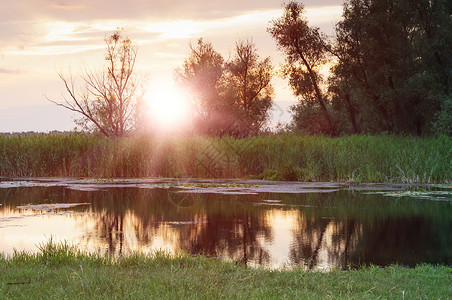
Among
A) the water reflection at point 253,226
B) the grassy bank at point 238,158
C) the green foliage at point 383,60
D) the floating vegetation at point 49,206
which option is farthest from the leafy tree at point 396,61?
the floating vegetation at point 49,206

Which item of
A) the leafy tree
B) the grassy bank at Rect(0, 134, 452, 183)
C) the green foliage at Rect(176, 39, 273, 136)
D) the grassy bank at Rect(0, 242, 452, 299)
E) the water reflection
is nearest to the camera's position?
the grassy bank at Rect(0, 242, 452, 299)

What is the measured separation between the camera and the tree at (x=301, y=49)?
50906 mm

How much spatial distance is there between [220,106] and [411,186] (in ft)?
136

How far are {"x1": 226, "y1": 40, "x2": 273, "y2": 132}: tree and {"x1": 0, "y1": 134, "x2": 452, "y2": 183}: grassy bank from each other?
3511 centimetres

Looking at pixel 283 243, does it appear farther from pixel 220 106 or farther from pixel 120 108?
pixel 220 106

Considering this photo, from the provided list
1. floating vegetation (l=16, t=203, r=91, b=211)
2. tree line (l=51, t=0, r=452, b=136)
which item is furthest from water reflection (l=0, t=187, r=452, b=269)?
tree line (l=51, t=0, r=452, b=136)

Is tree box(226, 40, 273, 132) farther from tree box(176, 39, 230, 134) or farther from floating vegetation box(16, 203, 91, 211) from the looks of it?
floating vegetation box(16, 203, 91, 211)

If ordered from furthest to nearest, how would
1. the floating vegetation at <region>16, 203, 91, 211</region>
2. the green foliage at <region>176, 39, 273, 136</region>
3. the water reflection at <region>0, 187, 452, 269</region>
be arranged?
the green foliage at <region>176, 39, 273, 136</region> < the floating vegetation at <region>16, 203, 91, 211</region> < the water reflection at <region>0, 187, 452, 269</region>

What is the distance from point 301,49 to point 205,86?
1588cm

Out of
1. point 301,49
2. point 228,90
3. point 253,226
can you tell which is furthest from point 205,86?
point 253,226

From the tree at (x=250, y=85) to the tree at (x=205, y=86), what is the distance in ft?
7.44

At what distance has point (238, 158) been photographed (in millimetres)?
29297

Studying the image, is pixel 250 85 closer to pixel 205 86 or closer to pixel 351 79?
pixel 205 86

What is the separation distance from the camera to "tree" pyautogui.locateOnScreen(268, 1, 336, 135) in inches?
2004
